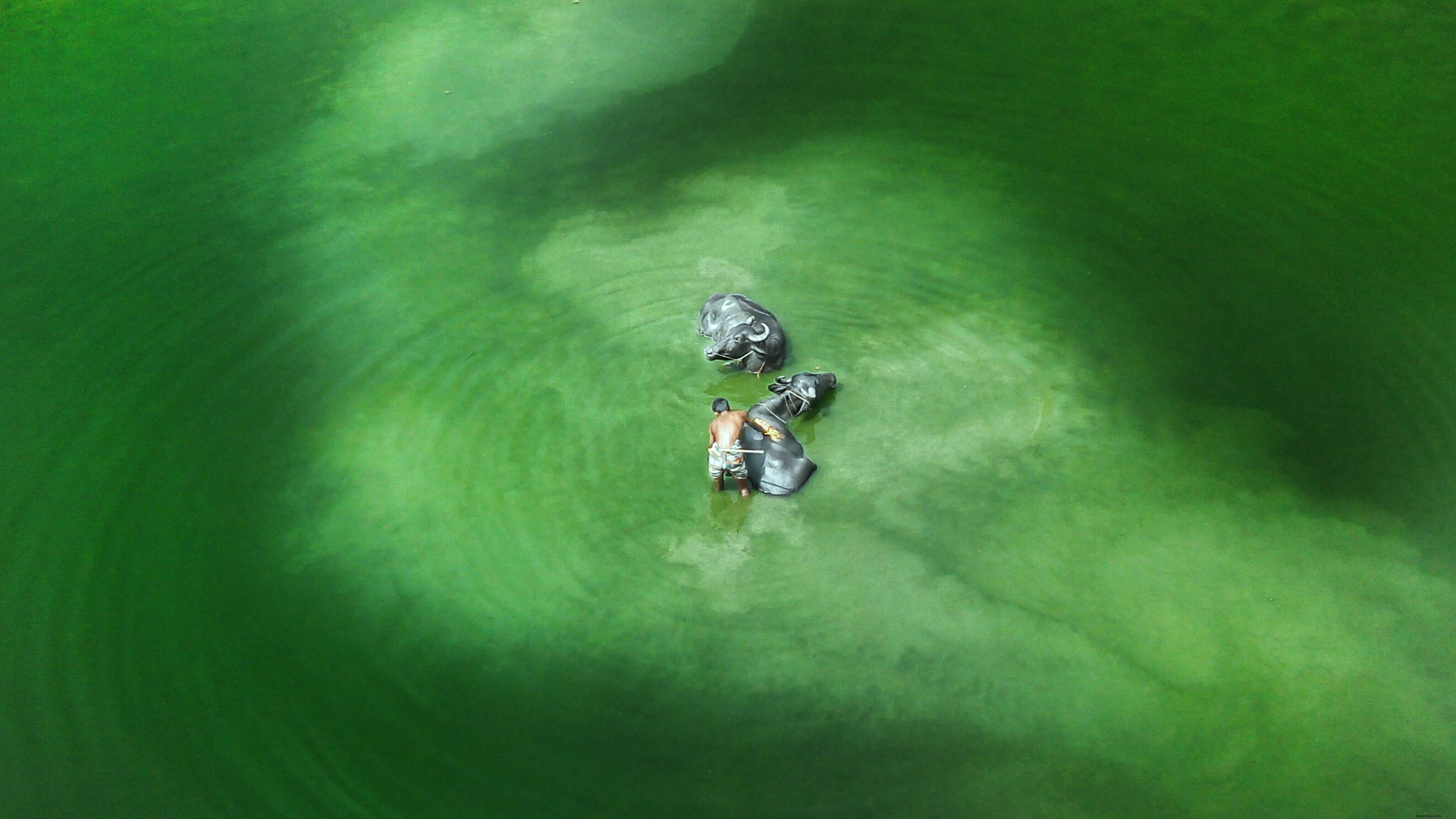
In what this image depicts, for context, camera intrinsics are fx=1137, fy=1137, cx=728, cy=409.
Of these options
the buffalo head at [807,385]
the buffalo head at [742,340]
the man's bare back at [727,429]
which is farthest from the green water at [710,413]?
the man's bare back at [727,429]

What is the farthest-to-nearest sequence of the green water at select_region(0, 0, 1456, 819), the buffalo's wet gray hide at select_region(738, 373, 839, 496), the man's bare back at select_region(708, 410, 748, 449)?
the buffalo's wet gray hide at select_region(738, 373, 839, 496) → the man's bare back at select_region(708, 410, 748, 449) → the green water at select_region(0, 0, 1456, 819)

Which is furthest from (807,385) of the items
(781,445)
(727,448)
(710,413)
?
(727,448)

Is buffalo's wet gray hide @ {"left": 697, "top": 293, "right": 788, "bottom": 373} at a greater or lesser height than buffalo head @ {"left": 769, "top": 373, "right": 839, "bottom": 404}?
greater

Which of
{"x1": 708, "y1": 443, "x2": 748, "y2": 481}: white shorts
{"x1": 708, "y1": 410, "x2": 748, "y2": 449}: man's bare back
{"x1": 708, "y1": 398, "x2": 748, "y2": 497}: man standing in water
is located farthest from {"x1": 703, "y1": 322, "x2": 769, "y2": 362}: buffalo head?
{"x1": 708, "y1": 443, "x2": 748, "y2": 481}: white shorts

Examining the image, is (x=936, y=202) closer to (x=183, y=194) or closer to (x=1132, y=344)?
(x=1132, y=344)

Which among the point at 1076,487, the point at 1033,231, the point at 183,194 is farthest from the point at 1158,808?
the point at 183,194

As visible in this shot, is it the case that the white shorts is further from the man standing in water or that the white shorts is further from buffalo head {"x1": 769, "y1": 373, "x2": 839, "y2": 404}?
buffalo head {"x1": 769, "y1": 373, "x2": 839, "y2": 404}
